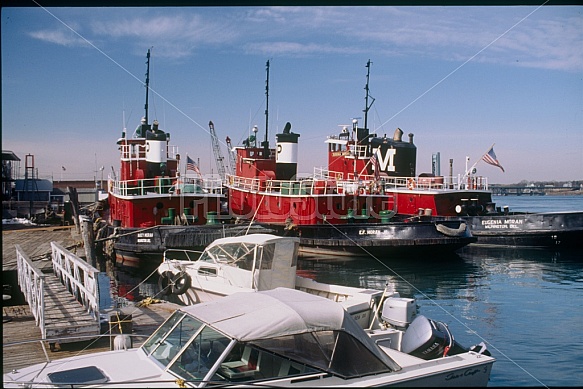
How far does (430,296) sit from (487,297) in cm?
180

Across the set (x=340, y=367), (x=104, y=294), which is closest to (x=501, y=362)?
(x=340, y=367)

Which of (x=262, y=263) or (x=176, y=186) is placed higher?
(x=176, y=186)

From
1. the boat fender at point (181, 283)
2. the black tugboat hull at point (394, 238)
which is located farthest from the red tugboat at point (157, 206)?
the boat fender at point (181, 283)

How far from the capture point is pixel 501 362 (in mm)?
10609

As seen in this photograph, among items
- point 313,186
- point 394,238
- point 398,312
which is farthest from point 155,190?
point 398,312

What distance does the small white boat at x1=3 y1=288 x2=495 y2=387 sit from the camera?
19.5ft

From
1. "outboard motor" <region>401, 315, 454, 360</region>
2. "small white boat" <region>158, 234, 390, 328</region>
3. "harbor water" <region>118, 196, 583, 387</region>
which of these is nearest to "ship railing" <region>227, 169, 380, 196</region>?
"harbor water" <region>118, 196, 583, 387</region>

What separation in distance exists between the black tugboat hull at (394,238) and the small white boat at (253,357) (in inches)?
659

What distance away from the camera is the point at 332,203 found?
88.8 ft

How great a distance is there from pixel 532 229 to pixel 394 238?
8.87 m

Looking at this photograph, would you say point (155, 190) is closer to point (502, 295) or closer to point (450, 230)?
point (450, 230)

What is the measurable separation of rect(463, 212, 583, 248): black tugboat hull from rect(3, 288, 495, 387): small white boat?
22.7 metres

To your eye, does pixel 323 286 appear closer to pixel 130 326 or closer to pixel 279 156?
pixel 130 326

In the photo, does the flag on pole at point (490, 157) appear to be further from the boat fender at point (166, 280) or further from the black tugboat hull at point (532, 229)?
the boat fender at point (166, 280)
